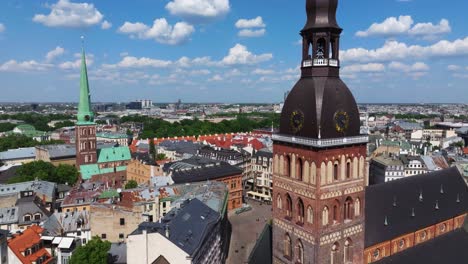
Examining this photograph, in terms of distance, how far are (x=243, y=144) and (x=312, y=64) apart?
12961cm

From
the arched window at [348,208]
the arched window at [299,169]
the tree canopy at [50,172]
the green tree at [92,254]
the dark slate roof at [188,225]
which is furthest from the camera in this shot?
the tree canopy at [50,172]

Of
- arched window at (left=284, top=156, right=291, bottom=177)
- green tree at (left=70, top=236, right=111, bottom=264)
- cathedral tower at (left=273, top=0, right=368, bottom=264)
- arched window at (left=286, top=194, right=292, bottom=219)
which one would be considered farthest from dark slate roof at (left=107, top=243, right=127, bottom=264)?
arched window at (left=284, top=156, right=291, bottom=177)

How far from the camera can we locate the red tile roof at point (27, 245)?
53938mm

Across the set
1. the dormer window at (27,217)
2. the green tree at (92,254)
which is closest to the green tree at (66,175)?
the dormer window at (27,217)

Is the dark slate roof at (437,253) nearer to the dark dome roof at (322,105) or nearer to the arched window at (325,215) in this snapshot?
the arched window at (325,215)

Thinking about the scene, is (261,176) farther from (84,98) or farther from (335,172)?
(335,172)

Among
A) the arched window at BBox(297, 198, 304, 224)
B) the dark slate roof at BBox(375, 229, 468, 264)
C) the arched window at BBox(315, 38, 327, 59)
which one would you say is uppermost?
the arched window at BBox(315, 38, 327, 59)

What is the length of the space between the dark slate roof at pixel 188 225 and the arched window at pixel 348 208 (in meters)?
20.2

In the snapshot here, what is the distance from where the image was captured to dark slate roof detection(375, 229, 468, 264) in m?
46.0

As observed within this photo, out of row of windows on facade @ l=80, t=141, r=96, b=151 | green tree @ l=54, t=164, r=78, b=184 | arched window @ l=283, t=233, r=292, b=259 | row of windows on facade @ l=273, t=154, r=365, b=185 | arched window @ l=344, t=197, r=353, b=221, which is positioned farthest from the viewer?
row of windows on facade @ l=80, t=141, r=96, b=151

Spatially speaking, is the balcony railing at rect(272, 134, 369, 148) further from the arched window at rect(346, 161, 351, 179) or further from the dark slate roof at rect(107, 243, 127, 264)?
the dark slate roof at rect(107, 243, 127, 264)

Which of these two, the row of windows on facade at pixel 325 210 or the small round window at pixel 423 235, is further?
the small round window at pixel 423 235

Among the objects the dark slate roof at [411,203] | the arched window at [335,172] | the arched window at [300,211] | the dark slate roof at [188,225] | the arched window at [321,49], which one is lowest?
the dark slate roof at [188,225]

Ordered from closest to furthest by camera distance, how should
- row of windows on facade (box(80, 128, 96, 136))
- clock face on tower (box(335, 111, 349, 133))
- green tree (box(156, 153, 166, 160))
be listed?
1. clock face on tower (box(335, 111, 349, 133))
2. row of windows on facade (box(80, 128, 96, 136))
3. green tree (box(156, 153, 166, 160))
